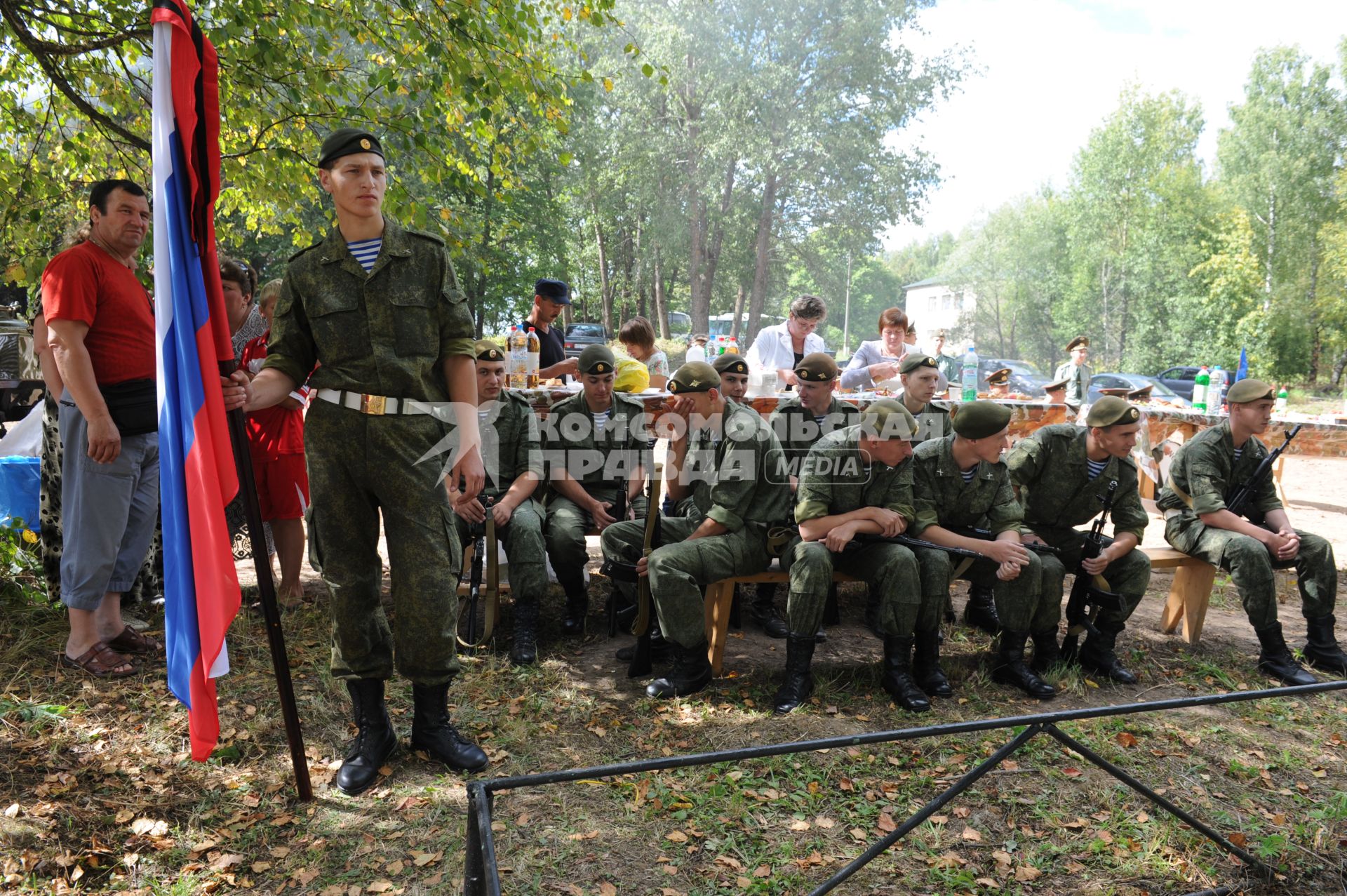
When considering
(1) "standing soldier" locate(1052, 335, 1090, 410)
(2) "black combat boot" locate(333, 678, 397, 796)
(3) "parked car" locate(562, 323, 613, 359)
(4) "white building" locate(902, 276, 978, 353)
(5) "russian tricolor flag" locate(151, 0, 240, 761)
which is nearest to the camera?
(5) "russian tricolor flag" locate(151, 0, 240, 761)

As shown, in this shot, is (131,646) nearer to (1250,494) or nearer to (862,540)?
(862,540)

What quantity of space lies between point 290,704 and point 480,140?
443 cm

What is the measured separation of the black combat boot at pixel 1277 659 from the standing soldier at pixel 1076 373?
6.11 metres

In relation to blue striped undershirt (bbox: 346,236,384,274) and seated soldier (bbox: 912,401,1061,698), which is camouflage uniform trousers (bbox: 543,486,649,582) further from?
blue striped undershirt (bbox: 346,236,384,274)

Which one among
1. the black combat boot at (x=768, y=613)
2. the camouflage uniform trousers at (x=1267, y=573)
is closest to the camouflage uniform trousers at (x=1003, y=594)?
the black combat boot at (x=768, y=613)

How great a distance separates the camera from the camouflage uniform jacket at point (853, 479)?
4188mm

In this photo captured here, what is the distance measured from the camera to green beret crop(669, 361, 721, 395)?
14.1 feet

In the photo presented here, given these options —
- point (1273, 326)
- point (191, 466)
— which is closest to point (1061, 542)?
point (191, 466)

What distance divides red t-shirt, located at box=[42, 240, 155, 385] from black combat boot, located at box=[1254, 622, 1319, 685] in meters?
5.66

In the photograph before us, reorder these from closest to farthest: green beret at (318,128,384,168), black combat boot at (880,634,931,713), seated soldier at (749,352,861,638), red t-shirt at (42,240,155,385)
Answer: green beret at (318,128,384,168) → red t-shirt at (42,240,155,385) → black combat boot at (880,634,931,713) → seated soldier at (749,352,861,638)

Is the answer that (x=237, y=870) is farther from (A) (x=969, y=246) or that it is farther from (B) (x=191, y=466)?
(A) (x=969, y=246)

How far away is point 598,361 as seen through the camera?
4.98 metres

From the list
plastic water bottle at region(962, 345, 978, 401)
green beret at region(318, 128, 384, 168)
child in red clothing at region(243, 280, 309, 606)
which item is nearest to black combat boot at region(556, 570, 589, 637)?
child in red clothing at region(243, 280, 309, 606)

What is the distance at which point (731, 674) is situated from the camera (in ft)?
14.0
